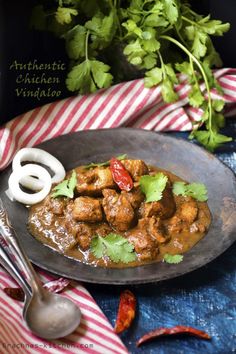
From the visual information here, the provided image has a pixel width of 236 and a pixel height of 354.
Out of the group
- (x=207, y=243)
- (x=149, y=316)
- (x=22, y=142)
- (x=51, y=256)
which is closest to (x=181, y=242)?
(x=207, y=243)

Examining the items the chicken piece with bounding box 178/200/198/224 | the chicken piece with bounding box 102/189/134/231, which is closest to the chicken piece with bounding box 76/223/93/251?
the chicken piece with bounding box 102/189/134/231

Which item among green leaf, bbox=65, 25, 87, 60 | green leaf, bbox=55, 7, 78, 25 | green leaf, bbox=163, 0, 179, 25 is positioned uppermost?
green leaf, bbox=55, 7, 78, 25

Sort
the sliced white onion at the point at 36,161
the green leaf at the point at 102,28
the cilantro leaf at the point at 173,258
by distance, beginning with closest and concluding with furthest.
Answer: the cilantro leaf at the point at 173,258, the sliced white onion at the point at 36,161, the green leaf at the point at 102,28

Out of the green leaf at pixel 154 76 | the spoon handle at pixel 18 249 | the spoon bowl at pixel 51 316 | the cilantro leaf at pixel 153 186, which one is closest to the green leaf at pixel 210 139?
the green leaf at pixel 154 76

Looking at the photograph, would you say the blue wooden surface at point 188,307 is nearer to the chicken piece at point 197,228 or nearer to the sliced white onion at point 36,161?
the chicken piece at point 197,228

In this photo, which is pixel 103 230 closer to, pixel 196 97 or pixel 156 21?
pixel 196 97

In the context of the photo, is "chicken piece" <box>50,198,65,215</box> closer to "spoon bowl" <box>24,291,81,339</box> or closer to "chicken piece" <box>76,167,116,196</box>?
"chicken piece" <box>76,167,116,196</box>

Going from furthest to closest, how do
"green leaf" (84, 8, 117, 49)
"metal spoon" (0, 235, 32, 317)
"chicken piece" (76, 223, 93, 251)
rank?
"green leaf" (84, 8, 117, 49)
"chicken piece" (76, 223, 93, 251)
"metal spoon" (0, 235, 32, 317)
